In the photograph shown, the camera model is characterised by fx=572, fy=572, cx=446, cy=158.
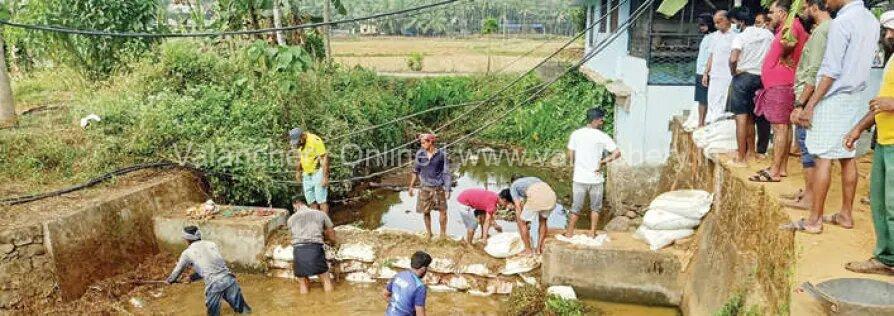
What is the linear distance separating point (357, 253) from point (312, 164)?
1411 millimetres

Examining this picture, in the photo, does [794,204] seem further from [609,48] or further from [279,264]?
[609,48]

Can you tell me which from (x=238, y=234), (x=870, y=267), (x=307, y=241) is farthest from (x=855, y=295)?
(x=238, y=234)

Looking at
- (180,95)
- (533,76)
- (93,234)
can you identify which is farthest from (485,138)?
(93,234)

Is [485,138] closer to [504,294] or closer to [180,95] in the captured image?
[180,95]

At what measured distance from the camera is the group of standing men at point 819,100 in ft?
12.1

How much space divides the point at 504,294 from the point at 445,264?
2.69 ft

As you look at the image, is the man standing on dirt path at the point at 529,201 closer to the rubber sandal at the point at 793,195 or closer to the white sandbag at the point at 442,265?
the white sandbag at the point at 442,265

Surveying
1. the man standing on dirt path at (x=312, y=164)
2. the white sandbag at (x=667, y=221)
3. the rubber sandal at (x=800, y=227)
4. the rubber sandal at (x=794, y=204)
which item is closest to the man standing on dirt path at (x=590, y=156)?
the white sandbag at (x=667, y=221)

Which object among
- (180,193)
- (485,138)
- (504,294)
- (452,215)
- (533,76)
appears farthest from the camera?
(533,76)

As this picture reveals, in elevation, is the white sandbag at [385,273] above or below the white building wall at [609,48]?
below

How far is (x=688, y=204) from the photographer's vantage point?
6.63m

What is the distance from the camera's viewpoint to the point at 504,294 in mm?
7059

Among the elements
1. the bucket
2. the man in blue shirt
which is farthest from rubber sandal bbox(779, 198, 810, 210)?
the man in blue shirt

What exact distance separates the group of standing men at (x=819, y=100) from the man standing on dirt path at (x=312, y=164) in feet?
16.9
